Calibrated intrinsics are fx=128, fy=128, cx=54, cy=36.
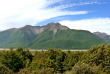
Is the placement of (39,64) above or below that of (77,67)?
below

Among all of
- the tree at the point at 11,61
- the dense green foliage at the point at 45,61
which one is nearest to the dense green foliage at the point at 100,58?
the dense green foliage at the point at 45,61

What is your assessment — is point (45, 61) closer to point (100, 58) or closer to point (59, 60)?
point (59, 60)

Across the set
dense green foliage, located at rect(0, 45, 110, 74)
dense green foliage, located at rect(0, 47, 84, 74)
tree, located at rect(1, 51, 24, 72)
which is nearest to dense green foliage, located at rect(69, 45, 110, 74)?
dense green foliage, located at rect(0, 45, 110, 74)

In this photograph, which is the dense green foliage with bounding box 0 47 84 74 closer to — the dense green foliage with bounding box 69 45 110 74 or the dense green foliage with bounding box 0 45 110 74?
the dense green foliage with bounding box 0 45 110 74

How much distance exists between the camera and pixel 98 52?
37844 mm

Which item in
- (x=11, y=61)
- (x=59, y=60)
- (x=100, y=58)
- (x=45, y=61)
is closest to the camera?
(x=100, y=58)

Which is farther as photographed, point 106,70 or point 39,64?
point 39,64

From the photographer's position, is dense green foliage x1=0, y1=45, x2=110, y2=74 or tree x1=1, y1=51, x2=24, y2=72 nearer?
dense green foliage x1=0, y1=45, x2=110, y2=74

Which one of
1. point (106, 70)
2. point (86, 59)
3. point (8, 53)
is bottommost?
point (106, 70)

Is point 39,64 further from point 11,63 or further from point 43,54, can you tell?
point 11,63

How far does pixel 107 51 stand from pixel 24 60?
27.6 m

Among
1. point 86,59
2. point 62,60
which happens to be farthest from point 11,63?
point 86,59

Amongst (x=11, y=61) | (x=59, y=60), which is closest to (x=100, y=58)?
(x=59, y=60)

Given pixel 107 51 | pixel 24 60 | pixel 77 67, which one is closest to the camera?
pixel 77 67
